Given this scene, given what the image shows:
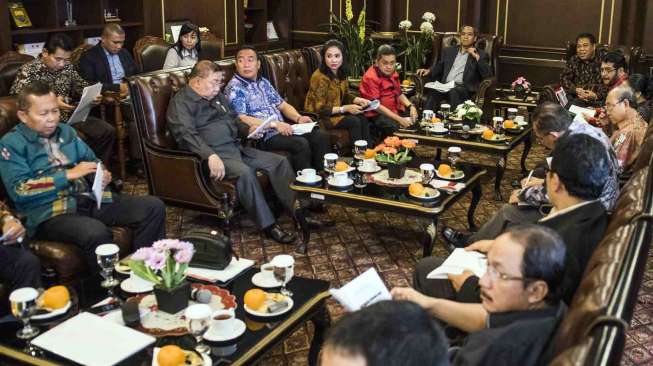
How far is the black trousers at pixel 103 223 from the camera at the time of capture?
10.9 ft

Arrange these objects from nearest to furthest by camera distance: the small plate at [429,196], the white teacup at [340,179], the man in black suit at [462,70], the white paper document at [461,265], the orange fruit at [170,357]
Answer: the orange fruit at [170,357], the white paper document at [461,265], the small plate at [429,196], the white teacup at [340,179], the man in black suit at [462,70]

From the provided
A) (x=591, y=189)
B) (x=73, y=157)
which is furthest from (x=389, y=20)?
(x=591, y=189)

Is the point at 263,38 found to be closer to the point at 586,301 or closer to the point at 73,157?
the point at 73,157

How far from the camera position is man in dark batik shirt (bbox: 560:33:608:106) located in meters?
6.26

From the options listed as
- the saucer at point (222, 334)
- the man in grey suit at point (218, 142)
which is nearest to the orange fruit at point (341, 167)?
the man in grey suit at point (218, 142)

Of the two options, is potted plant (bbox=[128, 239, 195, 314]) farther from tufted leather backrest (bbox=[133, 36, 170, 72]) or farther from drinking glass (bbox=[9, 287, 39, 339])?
tufted leather backrest (bbox=[133, 36, 170, 72])

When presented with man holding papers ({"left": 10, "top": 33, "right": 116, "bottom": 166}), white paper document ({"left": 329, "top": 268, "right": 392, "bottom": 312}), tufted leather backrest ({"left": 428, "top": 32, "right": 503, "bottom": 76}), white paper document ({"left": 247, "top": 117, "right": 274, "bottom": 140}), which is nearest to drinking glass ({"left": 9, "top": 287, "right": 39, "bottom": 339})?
white paper document ({"left": 329, "top": 268, "right": 392, "bottom": 312})

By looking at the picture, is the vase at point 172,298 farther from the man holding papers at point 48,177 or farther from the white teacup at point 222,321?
the man holding papers at point 48,177

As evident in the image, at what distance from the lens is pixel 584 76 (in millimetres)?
6543

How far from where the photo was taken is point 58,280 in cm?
328

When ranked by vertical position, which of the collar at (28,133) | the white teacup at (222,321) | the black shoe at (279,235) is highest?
the collar at (28,133)

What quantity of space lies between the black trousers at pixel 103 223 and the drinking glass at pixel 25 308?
86 centimetres

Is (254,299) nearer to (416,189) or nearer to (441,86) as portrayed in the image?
(416,189)

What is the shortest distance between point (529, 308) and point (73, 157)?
2460 millimetres
